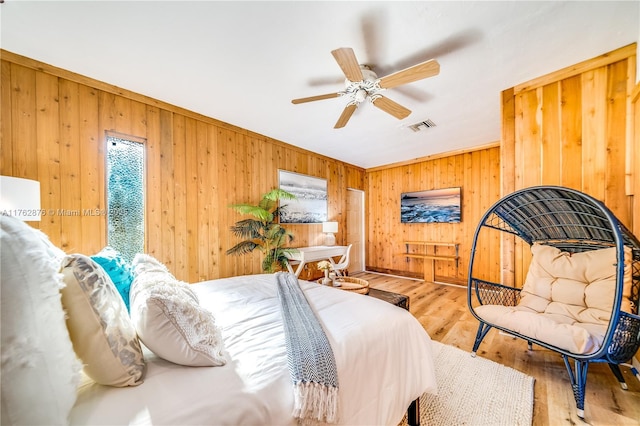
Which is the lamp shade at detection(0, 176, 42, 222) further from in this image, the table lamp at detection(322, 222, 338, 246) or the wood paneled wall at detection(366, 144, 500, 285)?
the wood paneled wall at detection(366, 144, 500, 285)

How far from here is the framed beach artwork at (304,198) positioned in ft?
13.3

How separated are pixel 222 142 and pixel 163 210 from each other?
46.8 inches

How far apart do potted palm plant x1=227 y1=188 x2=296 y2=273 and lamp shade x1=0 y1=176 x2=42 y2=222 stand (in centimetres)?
179

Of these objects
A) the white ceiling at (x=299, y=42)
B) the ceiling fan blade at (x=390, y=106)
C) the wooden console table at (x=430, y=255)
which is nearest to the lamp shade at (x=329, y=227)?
the wooden console table at (x=430, y=255)

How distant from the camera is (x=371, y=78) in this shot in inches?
80.1

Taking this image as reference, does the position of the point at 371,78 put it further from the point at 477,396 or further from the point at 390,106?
the point at 477,396

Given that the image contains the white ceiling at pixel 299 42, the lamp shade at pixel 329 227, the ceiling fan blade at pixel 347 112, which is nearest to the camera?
the white ceiling at pixel 299 42

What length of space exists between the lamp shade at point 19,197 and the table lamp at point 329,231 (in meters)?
3.49

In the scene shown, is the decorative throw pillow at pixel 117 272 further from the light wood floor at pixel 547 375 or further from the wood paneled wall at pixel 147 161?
the light wood floor at pixel 547 375

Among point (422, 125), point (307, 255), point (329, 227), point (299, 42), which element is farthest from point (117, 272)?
point (422, 125)

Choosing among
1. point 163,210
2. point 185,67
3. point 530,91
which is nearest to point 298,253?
point 163,210

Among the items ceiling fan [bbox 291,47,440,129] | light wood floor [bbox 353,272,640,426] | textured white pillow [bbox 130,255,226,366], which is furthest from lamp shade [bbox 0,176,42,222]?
light wood floor [bbox 353,272,640,426]

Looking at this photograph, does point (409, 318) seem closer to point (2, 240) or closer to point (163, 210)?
point (2, 240)

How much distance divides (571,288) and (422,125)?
7.83ft
